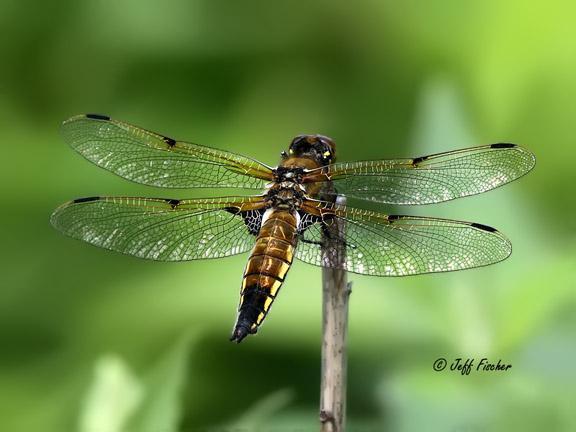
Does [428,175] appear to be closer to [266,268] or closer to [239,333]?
[266,268]

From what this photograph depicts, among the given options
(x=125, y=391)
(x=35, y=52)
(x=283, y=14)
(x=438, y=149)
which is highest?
(x=283, y=14)

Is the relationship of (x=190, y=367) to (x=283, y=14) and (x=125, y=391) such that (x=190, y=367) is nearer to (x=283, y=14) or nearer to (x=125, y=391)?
(x=125, y=391)

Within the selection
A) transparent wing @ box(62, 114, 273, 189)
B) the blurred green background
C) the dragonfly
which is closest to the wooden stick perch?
the dragonfly

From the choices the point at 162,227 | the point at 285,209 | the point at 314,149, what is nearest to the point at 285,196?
the point at 285,209

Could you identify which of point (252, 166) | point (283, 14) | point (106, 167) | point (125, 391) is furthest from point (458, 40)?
point (125, 391)

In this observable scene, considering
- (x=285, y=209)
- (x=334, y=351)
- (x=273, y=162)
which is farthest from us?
(x=273, y=162)

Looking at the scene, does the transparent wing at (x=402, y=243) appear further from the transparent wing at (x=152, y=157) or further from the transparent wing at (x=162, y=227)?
the transparent wing at (x=152, y=157)
